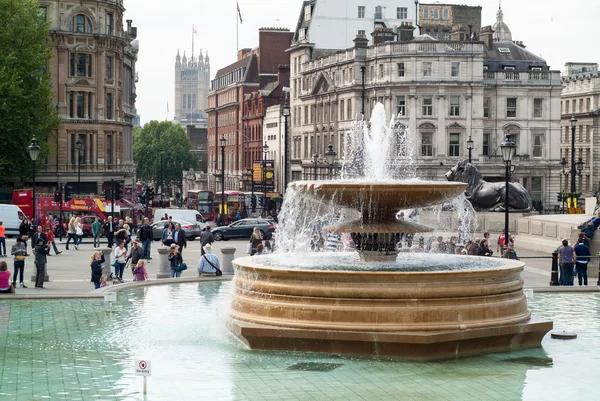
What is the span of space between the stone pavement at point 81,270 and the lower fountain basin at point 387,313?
292 inches

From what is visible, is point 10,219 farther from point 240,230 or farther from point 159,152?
point 159,152

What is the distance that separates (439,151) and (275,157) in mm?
30937

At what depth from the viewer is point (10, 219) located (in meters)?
53.0

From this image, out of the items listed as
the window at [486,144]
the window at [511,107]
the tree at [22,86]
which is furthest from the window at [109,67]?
the window at [511,107]

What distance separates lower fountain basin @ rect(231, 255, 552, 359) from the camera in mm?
16891

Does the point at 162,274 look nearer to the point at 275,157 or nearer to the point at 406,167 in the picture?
the point at 406,167

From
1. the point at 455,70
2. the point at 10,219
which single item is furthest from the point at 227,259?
the point at 455,70

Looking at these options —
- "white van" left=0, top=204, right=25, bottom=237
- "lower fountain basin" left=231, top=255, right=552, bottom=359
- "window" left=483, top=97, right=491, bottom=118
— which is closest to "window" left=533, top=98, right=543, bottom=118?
"window" left=483, top=97, right=491, bottom=118

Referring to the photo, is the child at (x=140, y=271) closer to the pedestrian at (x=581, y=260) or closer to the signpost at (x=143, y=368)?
the pedestrian at (x=581, y=260)

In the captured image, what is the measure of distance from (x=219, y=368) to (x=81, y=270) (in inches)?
749

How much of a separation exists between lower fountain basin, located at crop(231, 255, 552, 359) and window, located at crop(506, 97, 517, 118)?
68.0 metres

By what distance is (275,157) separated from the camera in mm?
111812

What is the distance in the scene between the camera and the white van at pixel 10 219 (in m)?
52.7

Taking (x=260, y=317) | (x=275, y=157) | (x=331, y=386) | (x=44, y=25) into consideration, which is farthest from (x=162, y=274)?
(x=275, y=157)
